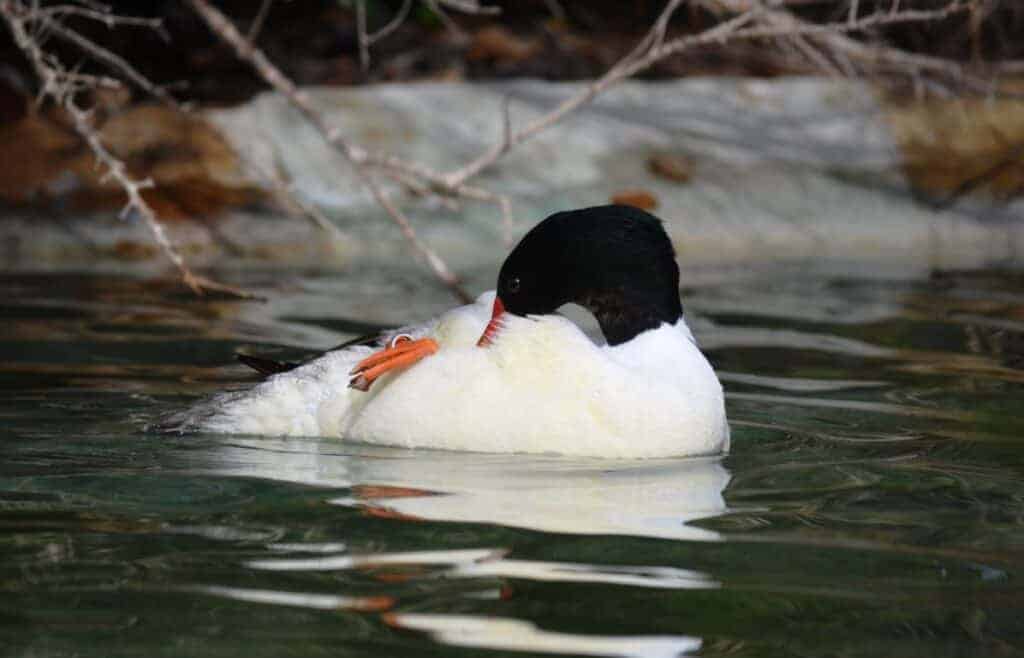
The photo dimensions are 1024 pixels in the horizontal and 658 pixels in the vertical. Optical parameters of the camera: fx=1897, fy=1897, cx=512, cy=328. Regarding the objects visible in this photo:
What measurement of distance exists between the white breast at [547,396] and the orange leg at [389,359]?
0.09 feet

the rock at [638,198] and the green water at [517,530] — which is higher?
the green water at [517,530]

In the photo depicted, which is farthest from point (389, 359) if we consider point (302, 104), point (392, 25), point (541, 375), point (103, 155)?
point (302, 104)

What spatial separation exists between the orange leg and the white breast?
1.0 inches

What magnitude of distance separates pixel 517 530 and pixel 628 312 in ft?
4.07

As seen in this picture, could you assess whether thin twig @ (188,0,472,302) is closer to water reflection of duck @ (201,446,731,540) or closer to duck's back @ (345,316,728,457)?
duck's back @ (345,316,728,457)

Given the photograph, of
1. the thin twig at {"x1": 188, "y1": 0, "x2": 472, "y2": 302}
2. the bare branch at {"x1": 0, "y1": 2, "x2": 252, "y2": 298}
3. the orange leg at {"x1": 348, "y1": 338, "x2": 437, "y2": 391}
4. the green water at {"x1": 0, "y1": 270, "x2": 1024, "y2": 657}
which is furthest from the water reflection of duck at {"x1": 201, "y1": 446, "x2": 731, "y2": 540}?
the thin twig at {"x1": 188, "y1": 0, "x2": 472, "y2": 302}

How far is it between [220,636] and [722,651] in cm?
76

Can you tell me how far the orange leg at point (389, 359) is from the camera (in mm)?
4574

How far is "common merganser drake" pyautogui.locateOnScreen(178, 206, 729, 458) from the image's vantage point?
4.43m

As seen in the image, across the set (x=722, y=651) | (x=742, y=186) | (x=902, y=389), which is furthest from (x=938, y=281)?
(x=722, y=651)

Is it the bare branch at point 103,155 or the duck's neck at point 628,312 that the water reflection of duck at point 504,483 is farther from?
the bare branch at point 103,155

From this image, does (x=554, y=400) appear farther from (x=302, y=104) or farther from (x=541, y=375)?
(x=302, y=104)

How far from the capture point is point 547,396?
14.5 ft

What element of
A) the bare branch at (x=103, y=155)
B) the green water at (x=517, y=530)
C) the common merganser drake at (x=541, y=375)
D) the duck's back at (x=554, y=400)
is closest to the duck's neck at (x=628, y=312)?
the common merganser drake at (x=541, y=375)
